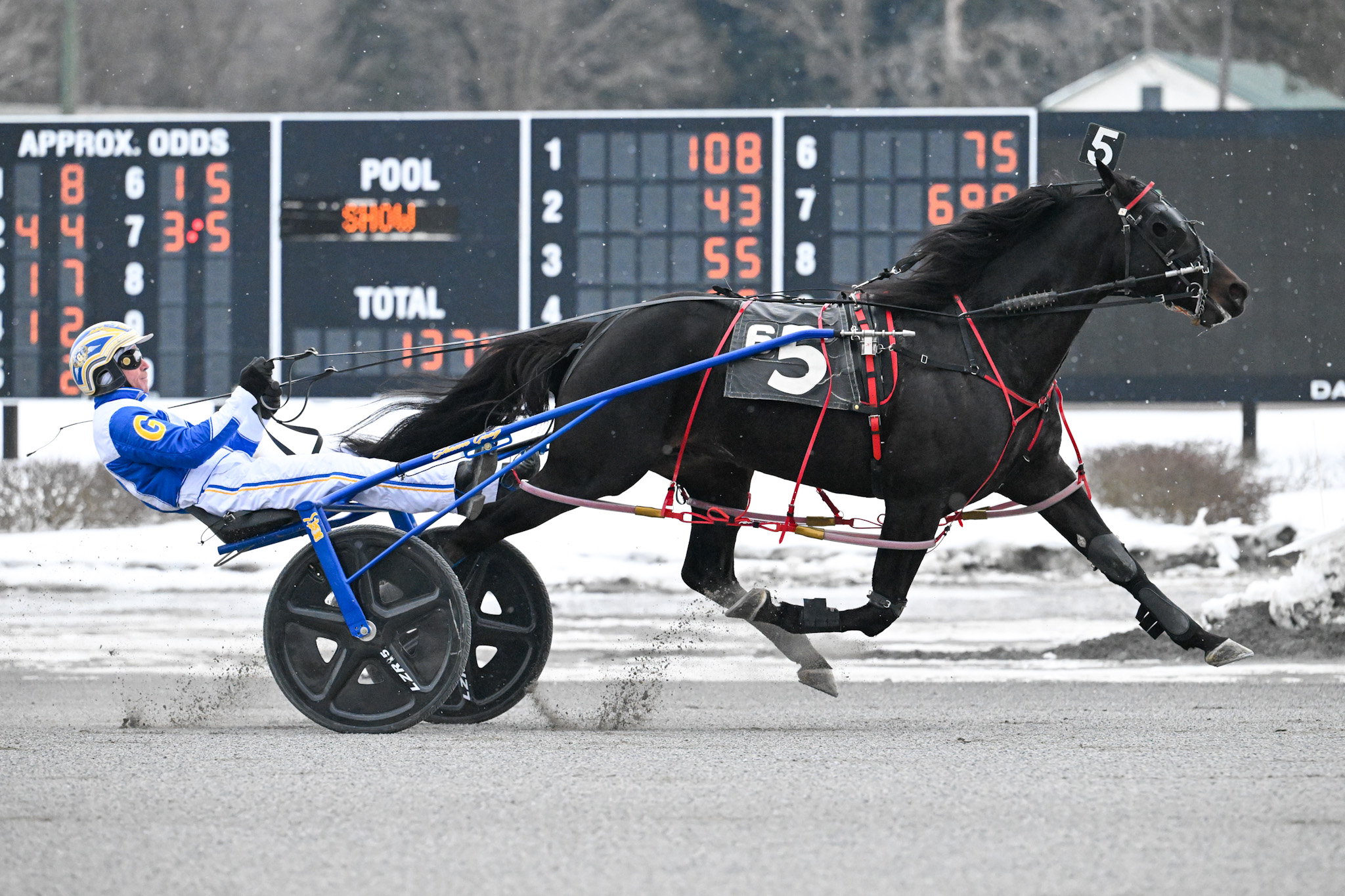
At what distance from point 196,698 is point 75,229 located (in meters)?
7.64

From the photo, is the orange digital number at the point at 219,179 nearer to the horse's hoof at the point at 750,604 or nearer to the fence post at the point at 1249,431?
the fence post at the point at 1249,431

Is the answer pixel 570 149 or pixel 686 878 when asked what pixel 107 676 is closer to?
pixel 686 878

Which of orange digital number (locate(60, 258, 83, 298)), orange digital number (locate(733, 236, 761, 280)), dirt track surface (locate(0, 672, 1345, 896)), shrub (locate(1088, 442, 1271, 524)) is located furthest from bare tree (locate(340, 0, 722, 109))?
dirt track surface (locate(0, 672, 1345, 896))

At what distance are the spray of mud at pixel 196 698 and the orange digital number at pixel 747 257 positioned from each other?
5.65 metres

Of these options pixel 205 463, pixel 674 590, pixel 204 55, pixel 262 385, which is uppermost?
pixel 204 55

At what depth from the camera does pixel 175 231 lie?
44.1ft

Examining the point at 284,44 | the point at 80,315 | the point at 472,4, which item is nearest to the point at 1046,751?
the point at 80,315

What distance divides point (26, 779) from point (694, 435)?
2.45 m

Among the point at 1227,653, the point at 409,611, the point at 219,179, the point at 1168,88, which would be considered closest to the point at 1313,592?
the point at 1227,653

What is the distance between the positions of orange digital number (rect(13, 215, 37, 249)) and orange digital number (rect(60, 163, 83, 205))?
0.86ft

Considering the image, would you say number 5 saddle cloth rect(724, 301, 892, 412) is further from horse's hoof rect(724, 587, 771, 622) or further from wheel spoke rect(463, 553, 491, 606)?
wheel spoke rect(463, 553, 491, 606)

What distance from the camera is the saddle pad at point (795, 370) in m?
6.02

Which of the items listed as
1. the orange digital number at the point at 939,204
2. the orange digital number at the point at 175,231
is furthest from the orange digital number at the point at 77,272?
the orange digital number at the point at 939,204

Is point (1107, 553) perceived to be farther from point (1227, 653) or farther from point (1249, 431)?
point (1249, 431)
